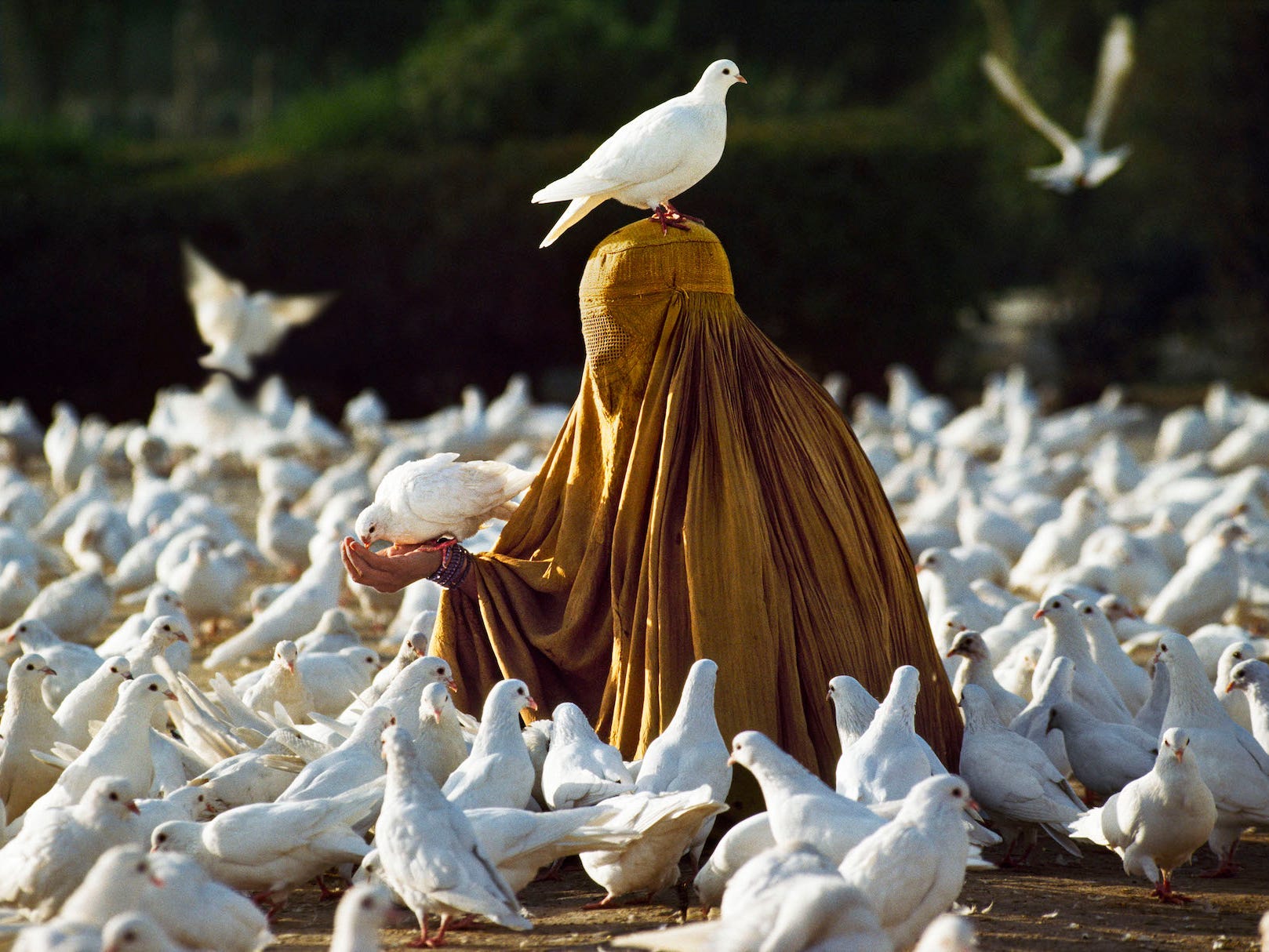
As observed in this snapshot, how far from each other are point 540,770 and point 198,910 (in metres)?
1.61

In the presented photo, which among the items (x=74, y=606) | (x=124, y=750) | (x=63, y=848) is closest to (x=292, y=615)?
(x=74, y=606)

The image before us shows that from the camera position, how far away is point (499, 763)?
4.96 metres

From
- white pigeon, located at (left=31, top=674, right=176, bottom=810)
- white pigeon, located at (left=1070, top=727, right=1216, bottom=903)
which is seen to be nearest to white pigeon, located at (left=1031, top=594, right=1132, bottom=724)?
white pigeon, located at (left=1070, top=727, right=1216, bottom=903)

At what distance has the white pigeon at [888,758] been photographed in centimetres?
478

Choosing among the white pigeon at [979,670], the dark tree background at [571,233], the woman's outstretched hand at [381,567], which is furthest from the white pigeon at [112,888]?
the dark tree background at [571,233]

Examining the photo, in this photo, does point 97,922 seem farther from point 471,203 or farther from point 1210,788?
point 471,203

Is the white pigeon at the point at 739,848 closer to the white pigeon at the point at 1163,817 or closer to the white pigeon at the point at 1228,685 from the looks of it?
the white pigeon at the point at 1163,817

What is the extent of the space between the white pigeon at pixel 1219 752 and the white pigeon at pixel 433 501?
2.39m

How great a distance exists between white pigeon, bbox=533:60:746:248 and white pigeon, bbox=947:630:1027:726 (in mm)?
1855

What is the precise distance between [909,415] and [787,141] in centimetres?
401

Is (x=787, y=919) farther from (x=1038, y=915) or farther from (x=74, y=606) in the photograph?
(x=74, y=606)

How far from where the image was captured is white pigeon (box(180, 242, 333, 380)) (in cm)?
1020

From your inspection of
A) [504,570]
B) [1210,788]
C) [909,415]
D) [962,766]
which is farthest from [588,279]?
[909,415]

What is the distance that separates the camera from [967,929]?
328 centimetres
